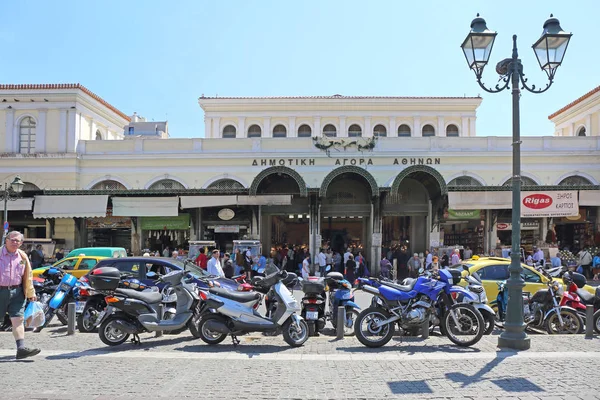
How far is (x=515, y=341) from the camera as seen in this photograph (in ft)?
27.2

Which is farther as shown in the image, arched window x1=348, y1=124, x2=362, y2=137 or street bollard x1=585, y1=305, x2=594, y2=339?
arched window x1=348, y1=124, x2=362, y2=137

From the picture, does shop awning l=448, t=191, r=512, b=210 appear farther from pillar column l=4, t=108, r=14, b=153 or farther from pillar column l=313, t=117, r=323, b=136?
pillar column l=4, t=108, r=14, b=153

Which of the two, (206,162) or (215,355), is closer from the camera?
(215,355)

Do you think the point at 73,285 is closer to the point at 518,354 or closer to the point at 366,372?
the point at 366,372

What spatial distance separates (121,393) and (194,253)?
15.8 meters

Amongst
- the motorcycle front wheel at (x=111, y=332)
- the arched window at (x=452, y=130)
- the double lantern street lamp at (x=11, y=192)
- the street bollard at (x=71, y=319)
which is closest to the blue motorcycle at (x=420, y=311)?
the motorcycle front wheel at (x=111, y=332)

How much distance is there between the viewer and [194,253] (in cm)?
2161

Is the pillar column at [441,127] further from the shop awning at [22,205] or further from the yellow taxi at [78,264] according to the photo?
the yellow taxi at [78,264]

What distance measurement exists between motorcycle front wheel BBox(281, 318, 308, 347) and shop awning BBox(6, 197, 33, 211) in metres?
20.1

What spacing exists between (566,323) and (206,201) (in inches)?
645

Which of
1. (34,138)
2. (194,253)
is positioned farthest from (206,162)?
(34,138)

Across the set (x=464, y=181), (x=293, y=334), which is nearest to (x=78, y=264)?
(x=293, y=334)

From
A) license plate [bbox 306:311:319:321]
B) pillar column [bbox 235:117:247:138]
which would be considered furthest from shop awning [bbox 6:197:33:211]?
license plate [bbox 306:311:319:321]

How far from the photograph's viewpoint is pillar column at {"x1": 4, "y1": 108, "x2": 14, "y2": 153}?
27.6 meters
